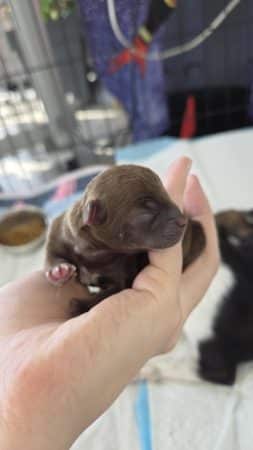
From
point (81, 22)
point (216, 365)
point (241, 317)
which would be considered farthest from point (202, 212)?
point (81, 22)

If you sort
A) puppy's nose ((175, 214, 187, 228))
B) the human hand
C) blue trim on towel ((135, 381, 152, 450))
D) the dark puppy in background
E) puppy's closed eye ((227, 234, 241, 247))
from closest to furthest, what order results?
the human hand → puppy's nose ((175, 214, 187, 228)) → blue trim on towel ((135, 381, 152, 450)) → the dark puppy in background → puppy's closed eye ((227, 234, 241, 247))

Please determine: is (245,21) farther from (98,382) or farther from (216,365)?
(98,382)

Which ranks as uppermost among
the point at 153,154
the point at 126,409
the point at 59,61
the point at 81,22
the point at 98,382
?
the point at 81,22

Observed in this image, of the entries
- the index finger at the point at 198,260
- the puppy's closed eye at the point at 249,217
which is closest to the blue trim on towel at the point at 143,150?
the puppy's closed eye at the point at 249,217

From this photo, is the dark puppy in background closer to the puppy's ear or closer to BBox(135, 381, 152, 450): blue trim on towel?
BBox(135, 381, 152, 450): blue trim on towel

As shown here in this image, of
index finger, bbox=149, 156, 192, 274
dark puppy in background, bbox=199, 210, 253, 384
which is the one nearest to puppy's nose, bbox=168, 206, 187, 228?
index finger, bbox=149, 156, 192, 274
